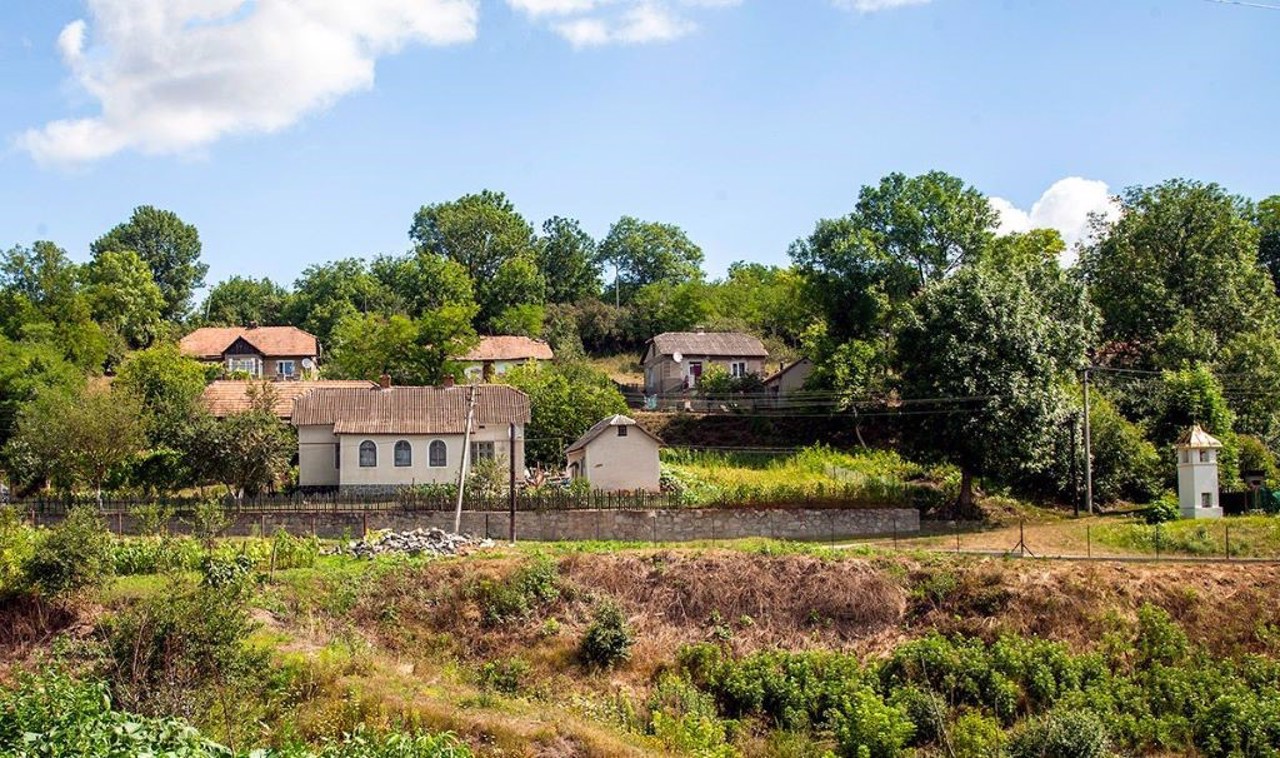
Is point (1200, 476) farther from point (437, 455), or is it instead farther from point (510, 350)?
point (510, 350)

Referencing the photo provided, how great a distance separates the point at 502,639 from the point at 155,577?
8.54m

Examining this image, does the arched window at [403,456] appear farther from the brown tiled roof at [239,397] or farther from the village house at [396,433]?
the brown tiled roof at [239,397]

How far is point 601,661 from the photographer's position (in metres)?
26.8

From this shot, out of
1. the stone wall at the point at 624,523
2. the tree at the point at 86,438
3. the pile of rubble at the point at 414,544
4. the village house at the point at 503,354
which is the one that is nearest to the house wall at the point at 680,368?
the village house at the point at 503,354

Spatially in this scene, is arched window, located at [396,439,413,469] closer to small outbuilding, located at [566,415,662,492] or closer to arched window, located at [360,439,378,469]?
arched window, located at [360,439,378,469]

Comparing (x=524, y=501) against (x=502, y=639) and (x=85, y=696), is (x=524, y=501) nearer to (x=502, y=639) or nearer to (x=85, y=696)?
(x=502, y=639)

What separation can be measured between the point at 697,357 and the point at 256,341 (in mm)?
28178

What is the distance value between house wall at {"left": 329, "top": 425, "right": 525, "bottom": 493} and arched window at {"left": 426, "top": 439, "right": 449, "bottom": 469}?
0.04 metres

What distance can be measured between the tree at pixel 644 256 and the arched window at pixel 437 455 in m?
50.0

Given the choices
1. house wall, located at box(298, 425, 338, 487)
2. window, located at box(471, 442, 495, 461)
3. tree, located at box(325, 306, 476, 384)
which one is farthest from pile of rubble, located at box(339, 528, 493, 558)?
tree, located at box(325, 306, 476, 384)

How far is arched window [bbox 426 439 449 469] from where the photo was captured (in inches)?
1635

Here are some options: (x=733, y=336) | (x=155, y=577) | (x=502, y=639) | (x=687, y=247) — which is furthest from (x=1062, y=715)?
(x=687, y=247)

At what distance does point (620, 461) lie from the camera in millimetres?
40344

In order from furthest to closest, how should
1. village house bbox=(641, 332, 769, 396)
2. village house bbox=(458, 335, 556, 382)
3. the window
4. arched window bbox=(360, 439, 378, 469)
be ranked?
1. village house bbox=(458, 335, 556, 382)
2. village house bbox=(641, 332, 769, 396)
3. the window
4. arched window bbox=(360, 439, 378, 469)
